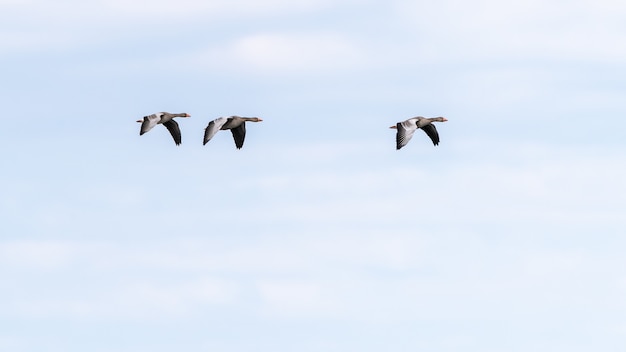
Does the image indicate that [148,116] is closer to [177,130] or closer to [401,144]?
[177,130]

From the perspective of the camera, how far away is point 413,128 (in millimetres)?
147625

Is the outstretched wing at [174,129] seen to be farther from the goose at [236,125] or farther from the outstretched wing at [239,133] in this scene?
the outstretched wing at [239,133]

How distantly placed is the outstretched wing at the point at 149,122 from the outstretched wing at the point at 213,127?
490cm

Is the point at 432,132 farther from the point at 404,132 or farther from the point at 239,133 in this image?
the point at 239,133

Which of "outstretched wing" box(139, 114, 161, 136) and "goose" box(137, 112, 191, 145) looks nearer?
"outstretched wing" box(139, 114, 161, 136)

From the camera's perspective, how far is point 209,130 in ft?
490

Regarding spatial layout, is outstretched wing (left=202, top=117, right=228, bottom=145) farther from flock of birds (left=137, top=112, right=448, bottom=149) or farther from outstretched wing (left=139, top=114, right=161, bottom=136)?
outstretched wing (left=139, top=114, right=161, bottom=136)

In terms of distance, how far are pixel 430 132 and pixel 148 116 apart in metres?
27.3

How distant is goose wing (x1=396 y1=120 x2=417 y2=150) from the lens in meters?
143

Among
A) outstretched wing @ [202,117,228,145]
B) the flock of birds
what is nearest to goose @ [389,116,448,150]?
the flock of birds

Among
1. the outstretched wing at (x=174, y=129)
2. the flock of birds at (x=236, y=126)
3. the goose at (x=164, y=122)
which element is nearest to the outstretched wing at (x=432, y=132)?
the flock of birds at (x=236, y=126)

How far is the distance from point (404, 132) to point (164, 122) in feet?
79.3

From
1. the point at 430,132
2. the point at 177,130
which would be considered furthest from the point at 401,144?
the point at 177,130

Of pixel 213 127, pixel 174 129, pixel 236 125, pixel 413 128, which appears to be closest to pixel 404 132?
pixel 413 128
